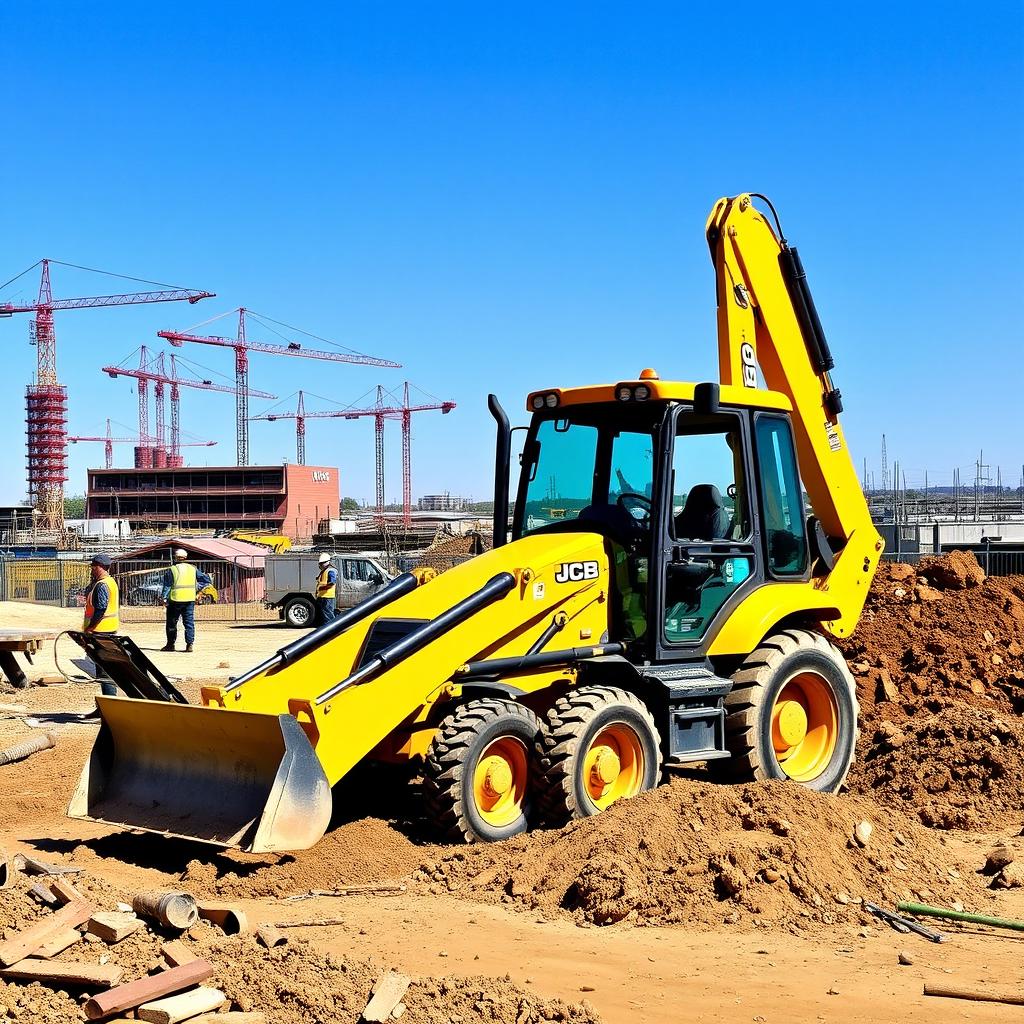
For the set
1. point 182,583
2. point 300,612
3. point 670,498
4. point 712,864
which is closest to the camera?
point 712,864

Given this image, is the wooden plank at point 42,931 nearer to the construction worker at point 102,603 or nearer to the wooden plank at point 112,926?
the wooden plank at point 112,926

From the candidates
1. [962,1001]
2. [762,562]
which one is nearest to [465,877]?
[962,1001]

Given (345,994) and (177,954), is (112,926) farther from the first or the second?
(345,994)

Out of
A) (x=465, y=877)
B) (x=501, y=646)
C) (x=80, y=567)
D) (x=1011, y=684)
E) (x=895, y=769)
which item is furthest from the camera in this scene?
(x=80, y=567)

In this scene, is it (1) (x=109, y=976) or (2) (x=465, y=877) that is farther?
(2) (x=465, y=877)

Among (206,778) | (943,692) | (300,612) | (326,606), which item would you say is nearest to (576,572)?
(206,778)

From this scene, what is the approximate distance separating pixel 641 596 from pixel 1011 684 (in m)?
4.72

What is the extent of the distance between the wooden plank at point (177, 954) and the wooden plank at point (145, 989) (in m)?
0.07

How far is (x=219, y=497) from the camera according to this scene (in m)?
92.4

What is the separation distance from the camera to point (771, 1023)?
16.2 ft

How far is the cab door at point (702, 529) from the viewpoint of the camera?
Answer: 840cm

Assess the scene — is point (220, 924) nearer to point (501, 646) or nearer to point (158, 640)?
point (501, 646)

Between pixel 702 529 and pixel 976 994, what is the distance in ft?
13.5

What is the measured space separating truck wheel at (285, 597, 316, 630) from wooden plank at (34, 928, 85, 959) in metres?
25.0
